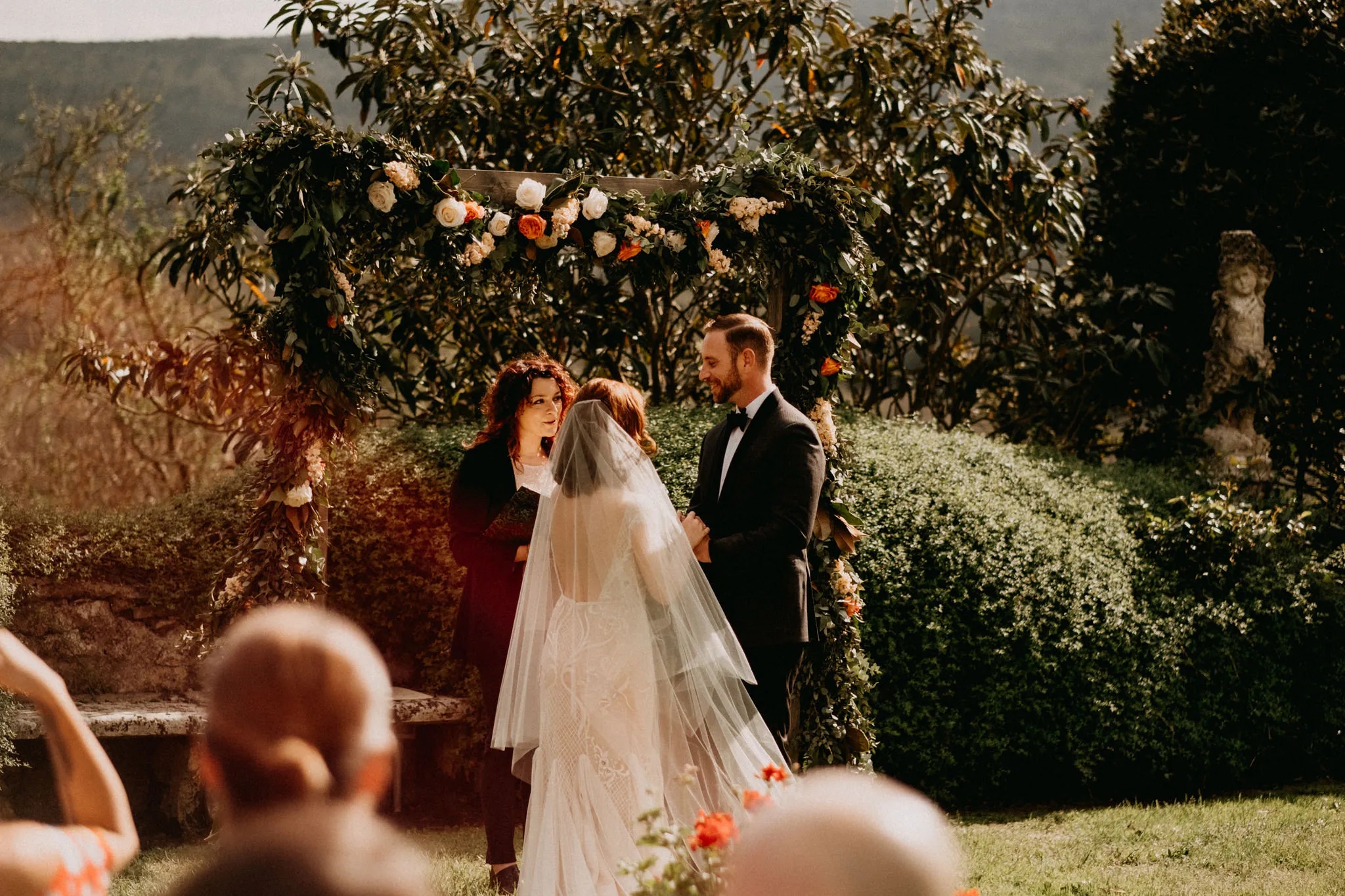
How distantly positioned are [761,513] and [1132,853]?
2.43 meters

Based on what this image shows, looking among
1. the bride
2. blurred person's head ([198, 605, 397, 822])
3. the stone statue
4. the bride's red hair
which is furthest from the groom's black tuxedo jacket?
the stone statue

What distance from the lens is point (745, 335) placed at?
4320 mm

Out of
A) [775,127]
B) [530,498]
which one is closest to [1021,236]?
[775,127]

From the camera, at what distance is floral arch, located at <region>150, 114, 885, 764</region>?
4.37 metres

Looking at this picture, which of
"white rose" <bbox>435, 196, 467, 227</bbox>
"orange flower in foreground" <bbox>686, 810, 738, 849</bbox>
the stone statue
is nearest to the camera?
"orange flower in foreground" <bbox>686, 810, 738, 849</bbox>

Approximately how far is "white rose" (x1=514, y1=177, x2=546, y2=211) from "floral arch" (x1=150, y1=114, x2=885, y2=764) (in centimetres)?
1

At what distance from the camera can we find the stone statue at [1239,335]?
869 cm

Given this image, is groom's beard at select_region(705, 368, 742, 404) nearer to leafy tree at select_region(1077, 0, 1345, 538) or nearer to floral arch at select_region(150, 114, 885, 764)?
floral arch at select_region(150, 114, 885, 764)

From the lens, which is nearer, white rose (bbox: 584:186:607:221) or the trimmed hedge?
white rose (bbox: 584:186:607:221)

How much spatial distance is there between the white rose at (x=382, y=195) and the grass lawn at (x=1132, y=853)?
8.40 feet

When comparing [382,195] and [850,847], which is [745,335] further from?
[850,847]

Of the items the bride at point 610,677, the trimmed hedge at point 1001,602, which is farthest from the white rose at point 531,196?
the trimmed hedge at point 1001,602

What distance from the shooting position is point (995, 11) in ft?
63.8

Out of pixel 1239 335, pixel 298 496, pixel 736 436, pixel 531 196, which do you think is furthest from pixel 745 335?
pixel 1239 335
